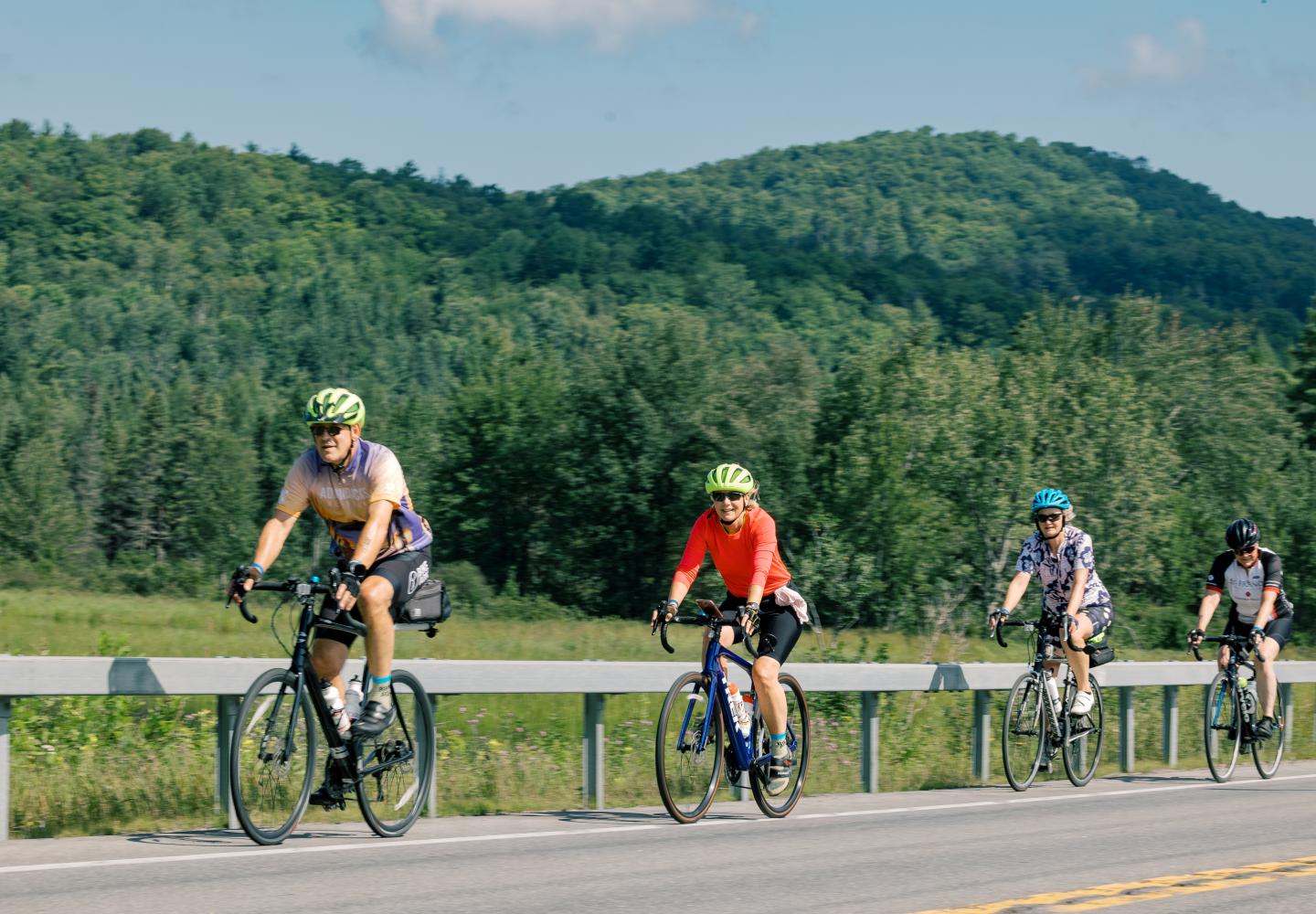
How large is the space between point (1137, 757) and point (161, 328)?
530 feet

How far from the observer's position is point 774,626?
10406 mm

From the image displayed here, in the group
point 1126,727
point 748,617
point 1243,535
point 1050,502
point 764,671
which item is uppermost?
point 1050,502

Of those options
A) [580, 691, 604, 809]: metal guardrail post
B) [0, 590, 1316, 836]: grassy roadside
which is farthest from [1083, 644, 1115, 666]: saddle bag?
[580, 691, 604, 809]: metal guardrail post

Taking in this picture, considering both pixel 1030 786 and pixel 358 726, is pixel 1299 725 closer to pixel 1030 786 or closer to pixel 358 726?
pixel 1030 786

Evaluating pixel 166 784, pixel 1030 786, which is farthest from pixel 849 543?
pixel 166 784

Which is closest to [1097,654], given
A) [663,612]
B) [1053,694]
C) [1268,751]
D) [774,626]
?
[1053,694]

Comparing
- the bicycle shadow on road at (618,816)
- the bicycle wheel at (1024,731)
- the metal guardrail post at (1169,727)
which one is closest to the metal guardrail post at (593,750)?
the bicycle shadow on road at (618,816)

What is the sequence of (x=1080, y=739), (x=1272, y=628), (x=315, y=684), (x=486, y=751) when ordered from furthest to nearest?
(x=1272, y=628)
(x=1080, y=739)
(x=486, y=751)
(x=315, y=684)

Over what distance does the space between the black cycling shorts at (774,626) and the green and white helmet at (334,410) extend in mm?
2853

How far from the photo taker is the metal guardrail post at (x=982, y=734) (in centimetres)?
1380

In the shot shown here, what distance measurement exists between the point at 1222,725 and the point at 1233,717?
14 cm

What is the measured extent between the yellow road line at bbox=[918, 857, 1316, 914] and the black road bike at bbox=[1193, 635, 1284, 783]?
5.62m

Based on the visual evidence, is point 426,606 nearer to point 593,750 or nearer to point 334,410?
point 334,410

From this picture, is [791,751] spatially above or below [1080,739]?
above
